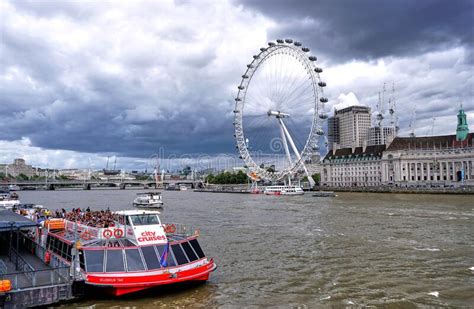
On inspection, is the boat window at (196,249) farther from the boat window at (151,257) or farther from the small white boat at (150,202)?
the small white boat at (150,202)

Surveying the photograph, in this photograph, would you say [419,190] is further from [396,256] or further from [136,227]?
[136,227]

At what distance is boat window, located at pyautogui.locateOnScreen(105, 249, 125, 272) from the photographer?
58.7 ft

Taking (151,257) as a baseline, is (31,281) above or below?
below

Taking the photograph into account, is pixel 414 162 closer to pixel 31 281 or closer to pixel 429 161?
pixel 429 161

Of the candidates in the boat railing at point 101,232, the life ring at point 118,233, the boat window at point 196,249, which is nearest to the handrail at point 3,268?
the boat railing at point 101,232

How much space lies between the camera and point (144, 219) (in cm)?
2003

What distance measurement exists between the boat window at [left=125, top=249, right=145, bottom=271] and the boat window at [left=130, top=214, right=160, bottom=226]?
1.59 m

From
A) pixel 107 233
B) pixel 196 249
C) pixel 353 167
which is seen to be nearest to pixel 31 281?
pixel 107 233

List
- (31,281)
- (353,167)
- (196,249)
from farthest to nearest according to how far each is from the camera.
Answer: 1. (353,167)
2. (196,249)
3. (31,281)

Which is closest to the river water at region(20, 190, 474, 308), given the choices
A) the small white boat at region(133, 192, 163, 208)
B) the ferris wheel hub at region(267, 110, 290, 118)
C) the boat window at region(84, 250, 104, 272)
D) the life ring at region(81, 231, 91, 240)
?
the boat window at region(84, 250, 104, 272)

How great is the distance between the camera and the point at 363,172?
171000 millimetres

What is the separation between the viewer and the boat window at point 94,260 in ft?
58.8

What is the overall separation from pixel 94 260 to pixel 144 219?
2.81 m

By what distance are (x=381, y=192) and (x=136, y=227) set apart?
369ft
